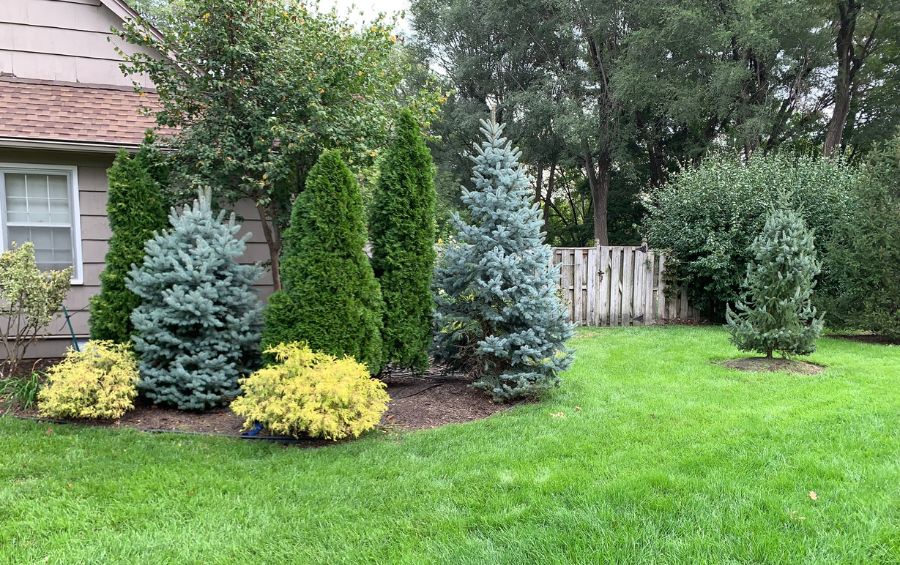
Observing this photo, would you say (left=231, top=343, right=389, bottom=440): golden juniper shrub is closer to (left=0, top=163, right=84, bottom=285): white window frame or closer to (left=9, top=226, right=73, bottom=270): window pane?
(left=0, top=163, right=84, bottom=285): white window frame

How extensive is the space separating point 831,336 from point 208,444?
10218mm

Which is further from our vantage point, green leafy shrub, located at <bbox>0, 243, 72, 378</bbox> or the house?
the house

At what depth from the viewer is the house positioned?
21.8 ft

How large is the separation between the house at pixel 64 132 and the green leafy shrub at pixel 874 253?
9.78 metres

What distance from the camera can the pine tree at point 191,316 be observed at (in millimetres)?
4875

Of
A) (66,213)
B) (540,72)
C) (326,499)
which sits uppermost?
(540,72)

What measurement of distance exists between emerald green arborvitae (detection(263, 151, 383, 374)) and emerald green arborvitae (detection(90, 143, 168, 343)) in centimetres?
152

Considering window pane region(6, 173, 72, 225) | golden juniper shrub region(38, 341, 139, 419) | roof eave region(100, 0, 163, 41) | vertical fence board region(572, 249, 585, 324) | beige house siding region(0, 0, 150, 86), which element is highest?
roof eave region(100, 0, 163, 41)

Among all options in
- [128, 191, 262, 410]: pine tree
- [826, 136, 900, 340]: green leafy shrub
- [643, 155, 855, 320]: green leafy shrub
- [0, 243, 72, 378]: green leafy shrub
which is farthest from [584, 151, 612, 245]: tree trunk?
[0, 243, 72, 378]: green leafy shrub

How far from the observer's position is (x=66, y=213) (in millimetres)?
6934

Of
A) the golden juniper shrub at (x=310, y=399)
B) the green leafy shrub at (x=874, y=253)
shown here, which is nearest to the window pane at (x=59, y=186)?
the golden juniper shrub at (x=310, y=399)

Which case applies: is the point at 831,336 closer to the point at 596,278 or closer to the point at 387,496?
the point at 596,278

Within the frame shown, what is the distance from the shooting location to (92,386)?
4.56 m

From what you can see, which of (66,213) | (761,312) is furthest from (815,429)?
(66,213)
